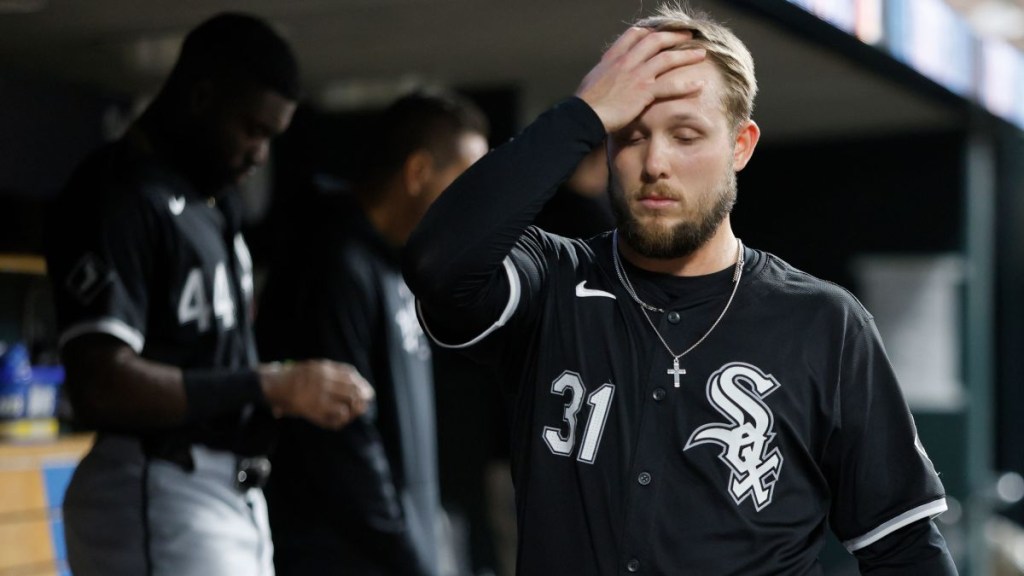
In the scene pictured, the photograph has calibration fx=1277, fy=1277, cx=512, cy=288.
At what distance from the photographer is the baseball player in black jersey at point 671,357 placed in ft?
5.58

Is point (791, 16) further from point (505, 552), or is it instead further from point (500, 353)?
point (505, 552)

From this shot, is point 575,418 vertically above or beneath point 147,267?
beneath

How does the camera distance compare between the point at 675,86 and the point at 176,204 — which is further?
the point at 176,204

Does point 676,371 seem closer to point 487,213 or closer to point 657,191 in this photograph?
point 657,191

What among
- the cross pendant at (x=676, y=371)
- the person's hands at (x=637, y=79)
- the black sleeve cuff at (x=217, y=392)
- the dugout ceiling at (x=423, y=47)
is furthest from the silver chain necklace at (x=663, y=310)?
the dugout ceiling at (x=423, y=47)

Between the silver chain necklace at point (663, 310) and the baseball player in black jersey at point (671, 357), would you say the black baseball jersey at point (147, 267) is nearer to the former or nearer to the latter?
the baseball player in black jersey at point (671, 357)

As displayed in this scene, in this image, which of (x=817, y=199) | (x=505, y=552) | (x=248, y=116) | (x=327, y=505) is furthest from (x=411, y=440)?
(x=817, y=199)

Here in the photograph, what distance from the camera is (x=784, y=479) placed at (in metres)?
1.75

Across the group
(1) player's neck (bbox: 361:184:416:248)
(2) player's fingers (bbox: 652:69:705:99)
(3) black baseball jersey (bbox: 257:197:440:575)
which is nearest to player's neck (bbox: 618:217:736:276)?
(2) player's fingers (bbox: 652:69:705:99)

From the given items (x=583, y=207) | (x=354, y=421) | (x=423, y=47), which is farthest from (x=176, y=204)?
(x=423, y=47)

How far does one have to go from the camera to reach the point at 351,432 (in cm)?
296

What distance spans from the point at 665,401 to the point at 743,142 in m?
0.41

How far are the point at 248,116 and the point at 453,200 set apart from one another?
105cm

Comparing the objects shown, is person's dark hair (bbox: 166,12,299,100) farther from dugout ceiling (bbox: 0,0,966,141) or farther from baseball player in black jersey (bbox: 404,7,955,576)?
dugout ceiling (bbox: 0,0,966,141)
